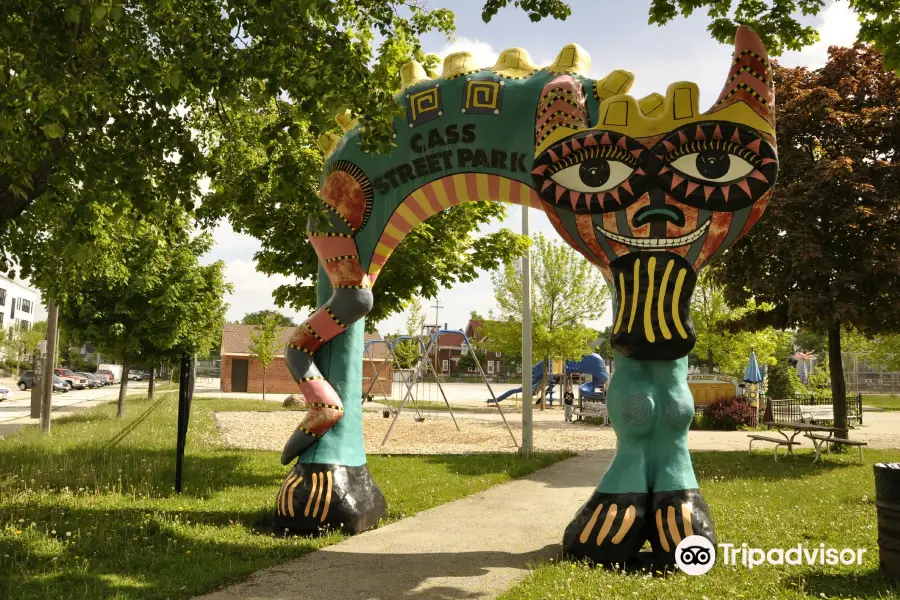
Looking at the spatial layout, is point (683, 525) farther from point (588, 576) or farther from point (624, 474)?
point (588, 576)

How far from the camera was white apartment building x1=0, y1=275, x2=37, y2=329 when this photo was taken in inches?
2576

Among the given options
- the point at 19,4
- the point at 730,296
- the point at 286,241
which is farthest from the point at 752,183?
the point at 730,296

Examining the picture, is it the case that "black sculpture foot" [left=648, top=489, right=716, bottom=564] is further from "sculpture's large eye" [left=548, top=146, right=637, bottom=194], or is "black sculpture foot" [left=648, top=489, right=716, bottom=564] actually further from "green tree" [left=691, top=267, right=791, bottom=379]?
"green tree" [left=691, top=267, right=791, bottom=379]

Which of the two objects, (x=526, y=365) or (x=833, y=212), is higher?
(x=833, y=212)

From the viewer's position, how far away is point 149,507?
7.32 m

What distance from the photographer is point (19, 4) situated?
4520mm

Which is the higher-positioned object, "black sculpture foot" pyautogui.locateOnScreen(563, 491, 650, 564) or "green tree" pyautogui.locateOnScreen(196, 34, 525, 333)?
"green tree" pyautogui.locateOnScreen(196, 34, 525, 333)

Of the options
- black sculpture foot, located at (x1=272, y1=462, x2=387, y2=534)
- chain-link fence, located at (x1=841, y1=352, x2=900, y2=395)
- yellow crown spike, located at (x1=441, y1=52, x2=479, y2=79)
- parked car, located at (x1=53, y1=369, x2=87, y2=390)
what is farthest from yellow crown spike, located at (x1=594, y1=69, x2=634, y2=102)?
chain-link fence, located at (x1=841, y1=352, x2=900, y2=395)

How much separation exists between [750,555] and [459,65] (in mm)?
5269

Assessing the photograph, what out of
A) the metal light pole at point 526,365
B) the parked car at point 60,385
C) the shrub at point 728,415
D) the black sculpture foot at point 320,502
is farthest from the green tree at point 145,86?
the parked car at point 60,385

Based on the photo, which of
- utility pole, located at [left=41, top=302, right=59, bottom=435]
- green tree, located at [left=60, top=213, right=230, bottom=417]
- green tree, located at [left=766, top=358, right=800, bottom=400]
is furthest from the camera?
green tree, located at [left=766, top=358, right=800, bottom=400]

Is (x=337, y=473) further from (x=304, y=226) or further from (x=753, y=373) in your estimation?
(x=753, y=373)

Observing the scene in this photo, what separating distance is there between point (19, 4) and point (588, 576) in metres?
5.64

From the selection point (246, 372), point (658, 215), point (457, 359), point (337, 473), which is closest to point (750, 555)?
point (658, 215)
